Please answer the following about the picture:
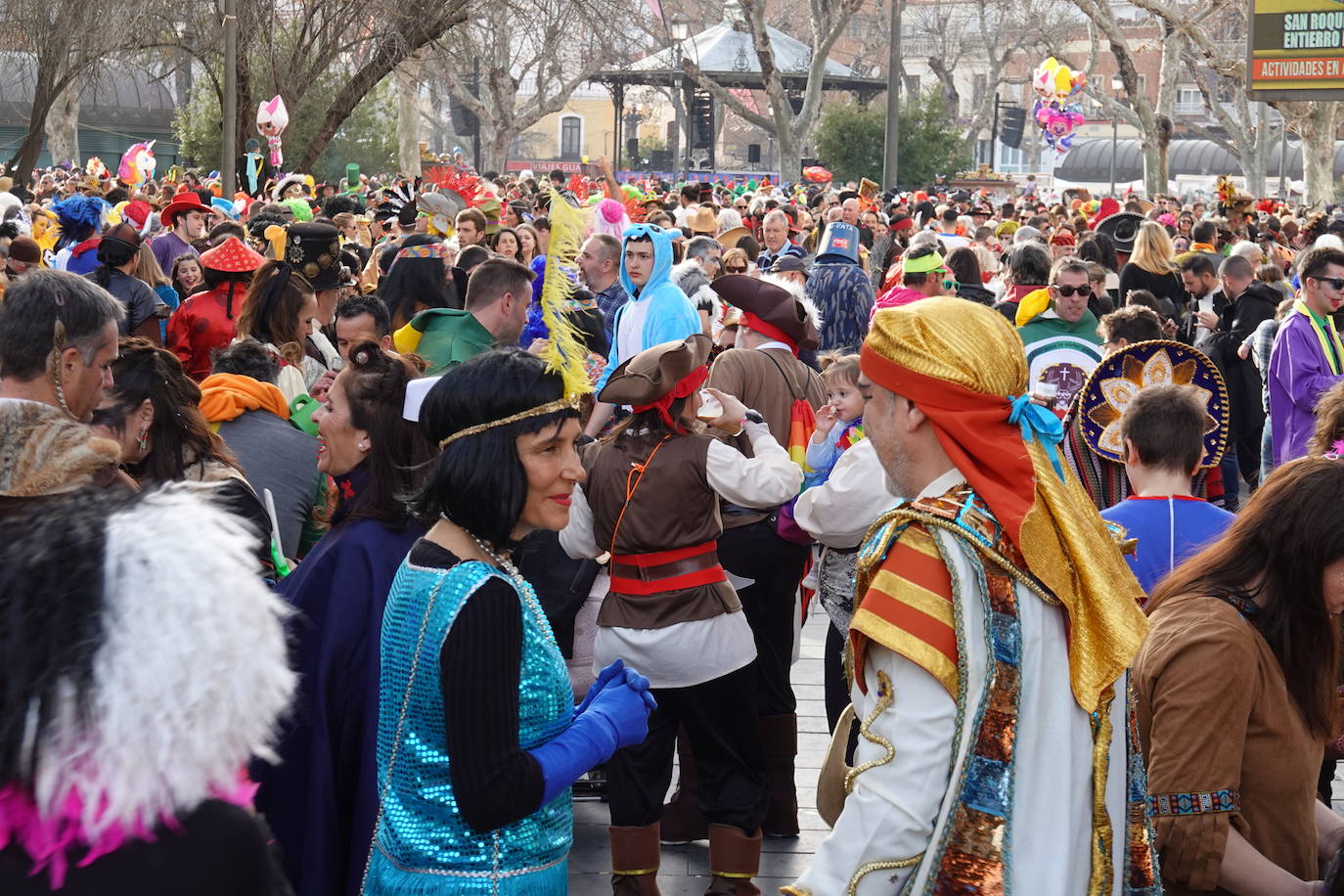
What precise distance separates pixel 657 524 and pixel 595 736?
1.73 m

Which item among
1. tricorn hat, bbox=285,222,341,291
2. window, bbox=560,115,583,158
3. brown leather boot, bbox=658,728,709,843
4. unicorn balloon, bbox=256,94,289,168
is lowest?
brown leather boot, bbox=658,728,709,843

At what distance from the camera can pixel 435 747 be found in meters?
2.67

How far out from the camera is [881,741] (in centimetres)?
235

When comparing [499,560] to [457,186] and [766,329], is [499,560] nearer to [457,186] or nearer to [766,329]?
[766,329]

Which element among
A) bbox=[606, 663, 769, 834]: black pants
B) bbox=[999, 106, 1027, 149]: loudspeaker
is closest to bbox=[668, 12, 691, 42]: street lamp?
bbox=[999, 106, 1027, 149]: loudspeaker

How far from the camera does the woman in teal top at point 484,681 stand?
101 inches

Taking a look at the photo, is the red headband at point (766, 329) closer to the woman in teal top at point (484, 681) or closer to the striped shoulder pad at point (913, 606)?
the woman in teal top at point (484, 681)

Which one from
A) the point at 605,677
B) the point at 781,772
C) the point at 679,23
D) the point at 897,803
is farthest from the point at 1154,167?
the point at 897,803

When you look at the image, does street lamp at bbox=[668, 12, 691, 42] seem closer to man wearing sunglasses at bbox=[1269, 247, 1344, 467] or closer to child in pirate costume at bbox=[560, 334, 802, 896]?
man wearing sunglasses at bbox=[1269, 247, 1344, 467]

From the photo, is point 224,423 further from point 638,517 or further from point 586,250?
point 586,250

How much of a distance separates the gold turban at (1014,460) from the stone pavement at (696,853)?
227 cm

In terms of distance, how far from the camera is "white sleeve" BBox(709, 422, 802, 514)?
443cm

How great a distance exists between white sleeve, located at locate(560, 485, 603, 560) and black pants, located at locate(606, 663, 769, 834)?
536mm

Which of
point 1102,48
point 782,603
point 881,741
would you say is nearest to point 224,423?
point 782,603
